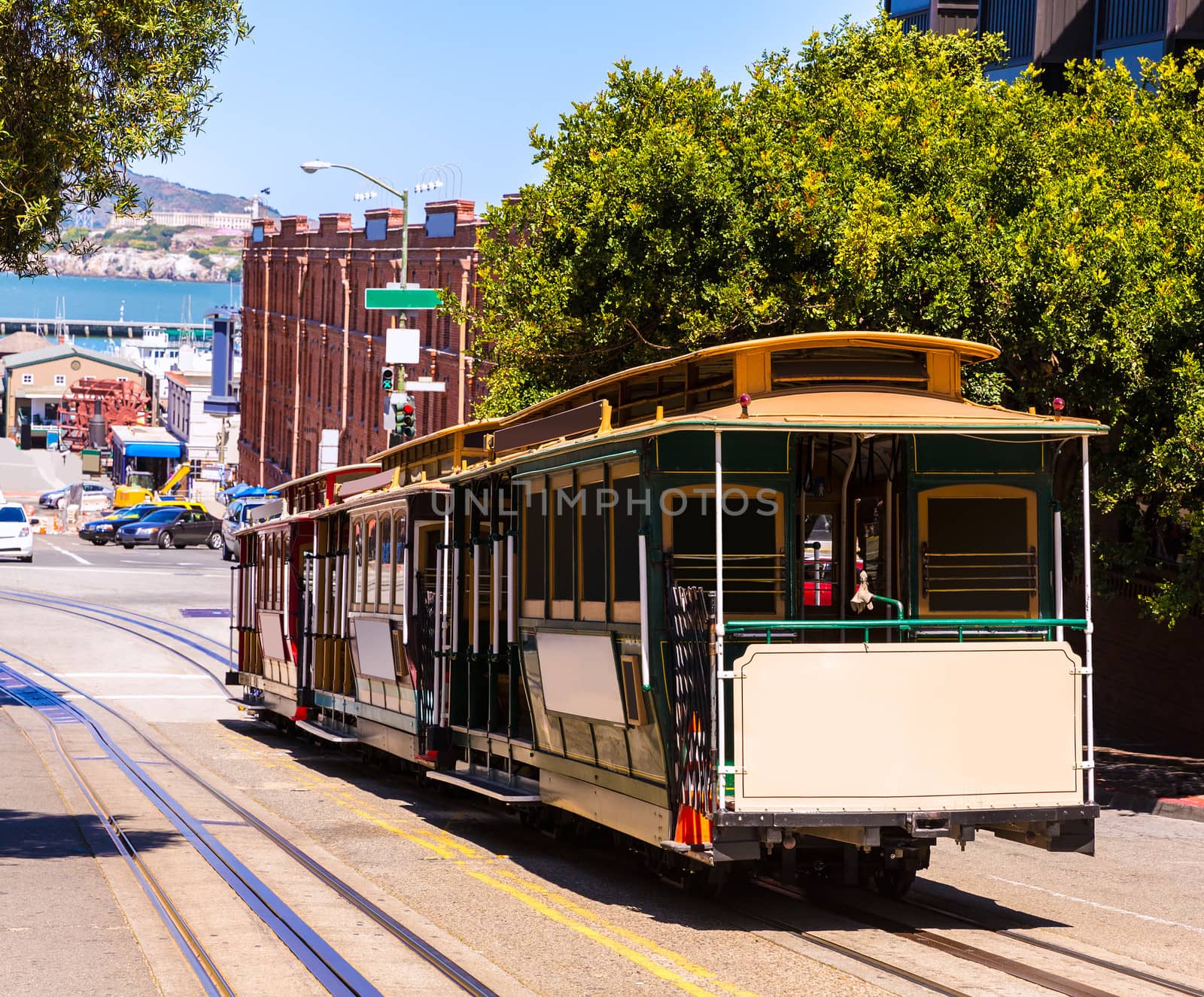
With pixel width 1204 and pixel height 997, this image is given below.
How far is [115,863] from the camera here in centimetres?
1159

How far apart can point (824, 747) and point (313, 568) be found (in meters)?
11.9

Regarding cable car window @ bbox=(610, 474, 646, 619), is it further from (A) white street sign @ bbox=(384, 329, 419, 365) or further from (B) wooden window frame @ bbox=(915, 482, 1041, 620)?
(A) white street sign @ bbox=(384, 329, 419, 365)

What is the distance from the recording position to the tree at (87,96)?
40.0 ft

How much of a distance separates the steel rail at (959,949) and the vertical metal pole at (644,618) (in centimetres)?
205

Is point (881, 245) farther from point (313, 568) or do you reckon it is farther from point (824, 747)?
point (824, 747)

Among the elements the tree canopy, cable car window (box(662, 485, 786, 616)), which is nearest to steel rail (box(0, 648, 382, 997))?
cable car window (box(662, 485, 786, 616))

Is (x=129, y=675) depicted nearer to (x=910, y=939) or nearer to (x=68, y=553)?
(x=910, y=939)

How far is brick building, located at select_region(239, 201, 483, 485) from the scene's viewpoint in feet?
183

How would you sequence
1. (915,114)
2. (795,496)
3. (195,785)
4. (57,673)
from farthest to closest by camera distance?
(57,673)
(915,114)
(195,785)
(795,496)

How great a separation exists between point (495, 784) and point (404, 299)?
44.9 feet

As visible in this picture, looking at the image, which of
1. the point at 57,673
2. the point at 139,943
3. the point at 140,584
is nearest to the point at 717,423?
the point at 139,943

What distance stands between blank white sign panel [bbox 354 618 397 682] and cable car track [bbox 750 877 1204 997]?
629 cm

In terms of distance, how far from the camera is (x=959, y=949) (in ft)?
30.2

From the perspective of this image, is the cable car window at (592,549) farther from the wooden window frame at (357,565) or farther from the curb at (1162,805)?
the curb at (1162,805)
